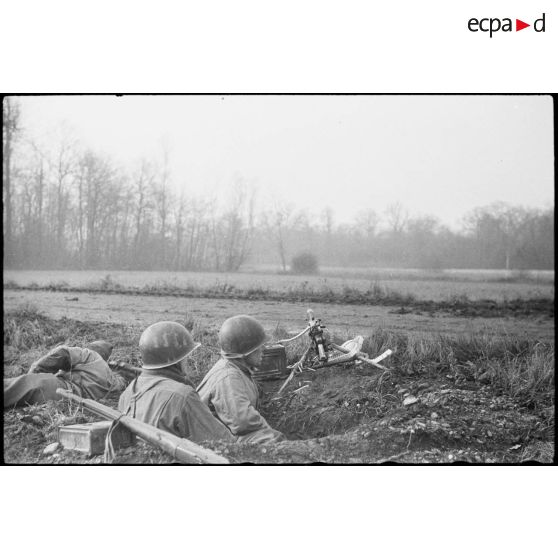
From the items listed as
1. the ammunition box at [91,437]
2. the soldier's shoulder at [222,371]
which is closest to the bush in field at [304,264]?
the soldier's shoulder at [222,371]

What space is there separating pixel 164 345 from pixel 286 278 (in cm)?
120

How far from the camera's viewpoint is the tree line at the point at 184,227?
5.48 m

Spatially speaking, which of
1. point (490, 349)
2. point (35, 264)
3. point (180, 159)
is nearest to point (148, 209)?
point (180, 159)

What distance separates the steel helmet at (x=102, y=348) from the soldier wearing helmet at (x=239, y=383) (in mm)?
914

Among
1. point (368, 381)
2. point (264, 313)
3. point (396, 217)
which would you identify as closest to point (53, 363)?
point (264, 313)

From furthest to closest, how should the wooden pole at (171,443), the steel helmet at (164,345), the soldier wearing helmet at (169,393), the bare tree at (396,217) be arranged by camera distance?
the bare tree at (396,217)
the steel helmet at (164,345)
the soldier wearing helmet at (169,393)
the wooden pole at (171,443)

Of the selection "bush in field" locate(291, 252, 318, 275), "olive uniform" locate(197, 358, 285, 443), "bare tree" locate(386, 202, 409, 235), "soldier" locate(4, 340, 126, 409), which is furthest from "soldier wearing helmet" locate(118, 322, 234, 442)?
"bare tree" locate(386, 202, 409, 235)

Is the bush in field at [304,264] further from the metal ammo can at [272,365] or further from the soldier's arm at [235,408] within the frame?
the soldier's arm at [235,408]

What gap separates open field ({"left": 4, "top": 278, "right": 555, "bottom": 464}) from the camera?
5.02 m

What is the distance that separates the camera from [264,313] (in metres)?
5.54

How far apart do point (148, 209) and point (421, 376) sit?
109 inches

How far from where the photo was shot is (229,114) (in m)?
5.51

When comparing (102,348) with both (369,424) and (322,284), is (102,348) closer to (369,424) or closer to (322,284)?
(322,284)

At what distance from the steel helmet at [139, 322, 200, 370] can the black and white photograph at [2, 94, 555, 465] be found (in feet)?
0.05
